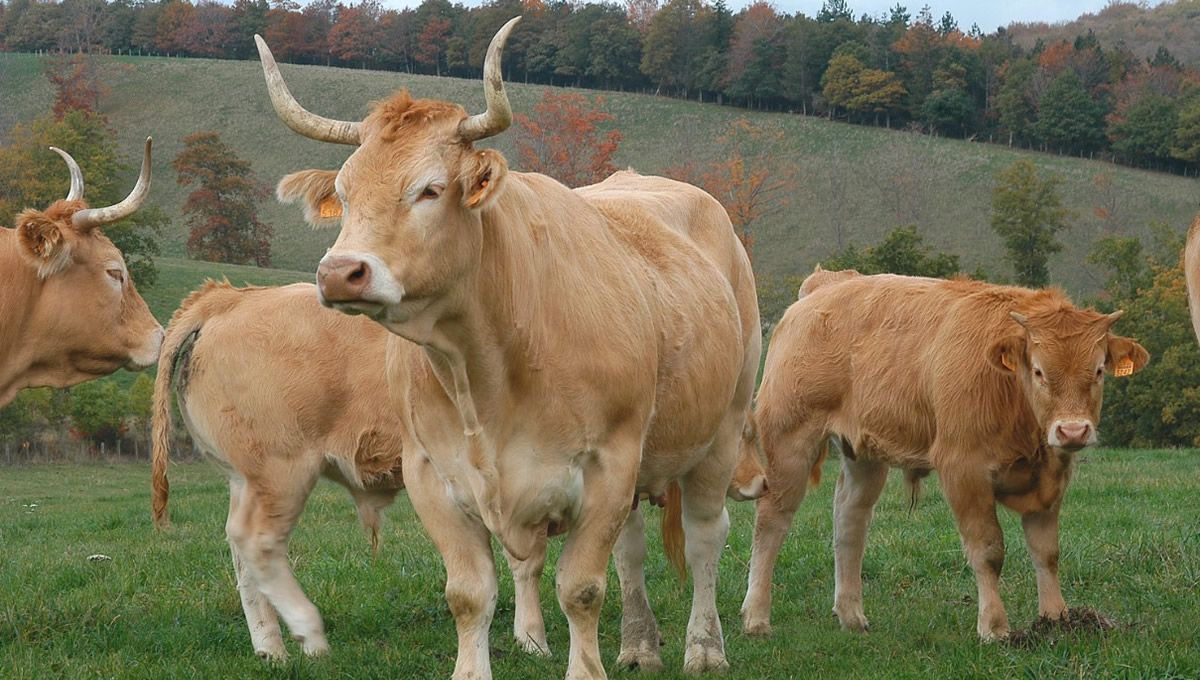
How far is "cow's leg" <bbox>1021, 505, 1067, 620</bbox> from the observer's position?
750 cm

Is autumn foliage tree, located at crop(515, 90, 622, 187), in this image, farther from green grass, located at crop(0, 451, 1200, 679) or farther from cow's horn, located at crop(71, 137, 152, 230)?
cow's horn, located at crop(71, 137, 152, 230)

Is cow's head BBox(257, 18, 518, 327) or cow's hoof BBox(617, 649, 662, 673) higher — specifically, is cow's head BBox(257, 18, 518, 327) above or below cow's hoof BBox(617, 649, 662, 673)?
above

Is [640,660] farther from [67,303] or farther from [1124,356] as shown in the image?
[67,303]

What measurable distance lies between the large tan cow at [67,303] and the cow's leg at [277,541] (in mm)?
1457

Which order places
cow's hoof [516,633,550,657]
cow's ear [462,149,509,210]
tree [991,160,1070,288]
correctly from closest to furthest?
cow's ear [462,149,509,210] → cow's hoof [516,633,550,657] → tree [991,160,1070,288]

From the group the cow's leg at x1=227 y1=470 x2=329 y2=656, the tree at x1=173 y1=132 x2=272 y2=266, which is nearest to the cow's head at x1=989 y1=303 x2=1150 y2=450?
the cow's leg at x1=227 y1=470 x2=329 y2=656

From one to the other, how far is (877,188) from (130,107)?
57.6 m

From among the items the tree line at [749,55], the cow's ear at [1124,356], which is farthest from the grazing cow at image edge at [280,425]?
the tree line at [749,55]

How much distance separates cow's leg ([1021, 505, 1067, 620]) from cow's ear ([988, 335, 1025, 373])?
88 cm

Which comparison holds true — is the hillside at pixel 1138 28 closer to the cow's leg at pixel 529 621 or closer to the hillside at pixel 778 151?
the hillside at pixel 778 151

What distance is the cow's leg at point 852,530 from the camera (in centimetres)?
805

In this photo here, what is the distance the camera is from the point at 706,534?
687cm

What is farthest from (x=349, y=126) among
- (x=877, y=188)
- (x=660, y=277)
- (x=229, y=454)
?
(x=877, y=188)

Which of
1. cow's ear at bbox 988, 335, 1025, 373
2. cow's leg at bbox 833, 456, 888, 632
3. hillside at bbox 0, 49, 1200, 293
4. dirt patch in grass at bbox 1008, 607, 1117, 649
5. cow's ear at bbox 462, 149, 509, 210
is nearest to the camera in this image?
cow's ear at bbox 462, 149, 509, 210
